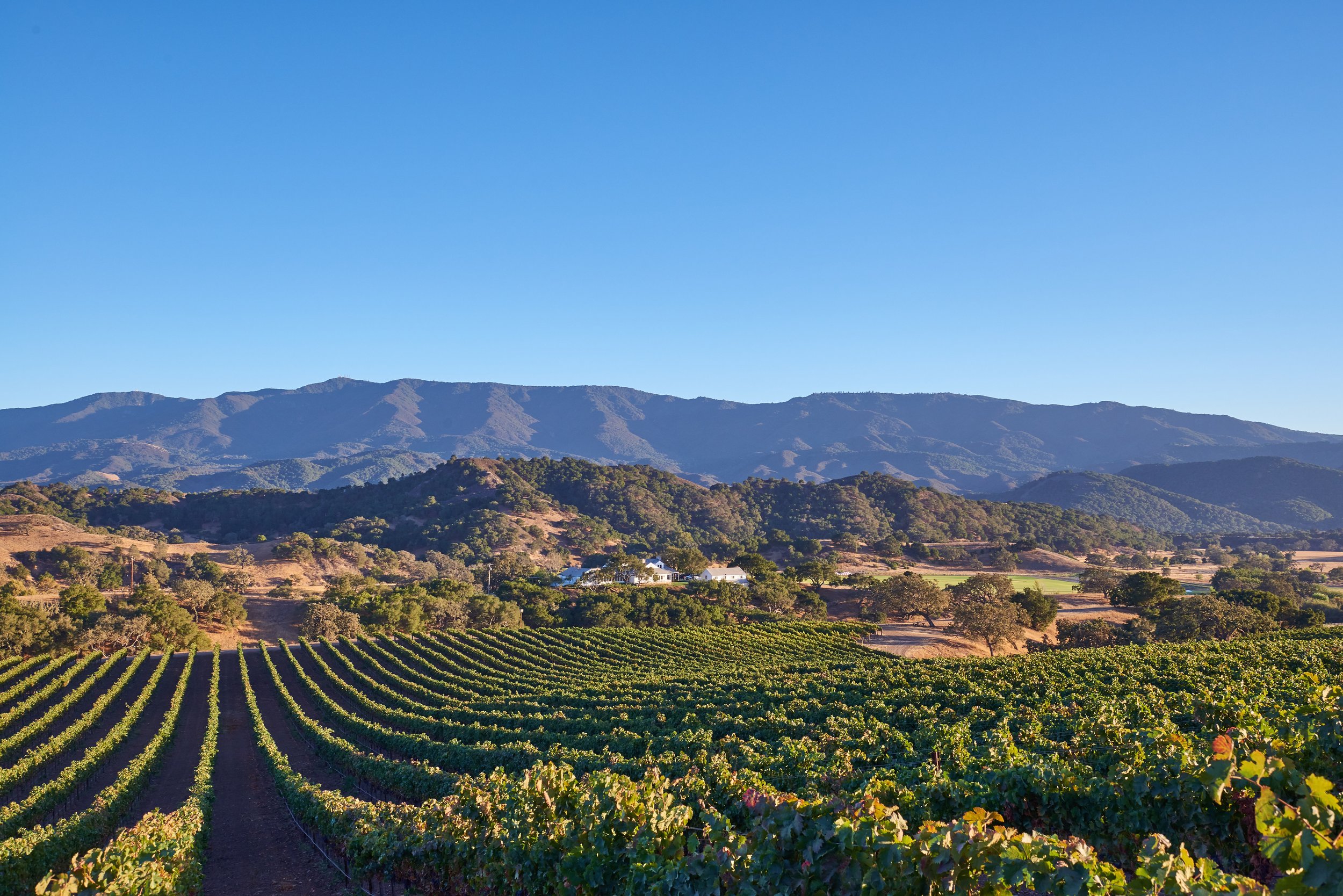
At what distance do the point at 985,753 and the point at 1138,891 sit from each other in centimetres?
1319

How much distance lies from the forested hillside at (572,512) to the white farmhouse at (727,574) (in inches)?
715

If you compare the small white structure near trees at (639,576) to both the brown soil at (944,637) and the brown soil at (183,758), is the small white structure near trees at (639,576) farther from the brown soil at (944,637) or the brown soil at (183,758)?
the brown soil at (183,758)

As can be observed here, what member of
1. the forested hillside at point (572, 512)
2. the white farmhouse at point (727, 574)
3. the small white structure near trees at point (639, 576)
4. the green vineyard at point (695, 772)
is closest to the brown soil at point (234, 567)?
the green vineyard at point (695, 772)

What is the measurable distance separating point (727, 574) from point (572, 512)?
59.3m

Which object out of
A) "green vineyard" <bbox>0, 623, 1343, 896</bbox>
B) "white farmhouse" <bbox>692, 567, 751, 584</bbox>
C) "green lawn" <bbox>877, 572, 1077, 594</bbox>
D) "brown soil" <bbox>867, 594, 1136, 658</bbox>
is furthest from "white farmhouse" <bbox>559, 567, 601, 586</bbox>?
"green vineyard" <bbox>0, 623, 1343, 896</bbox>

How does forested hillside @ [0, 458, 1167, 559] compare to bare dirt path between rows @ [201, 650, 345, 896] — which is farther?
forested hillside @ [0, 458, 1167, 559]

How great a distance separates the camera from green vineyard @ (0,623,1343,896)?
22.6ft

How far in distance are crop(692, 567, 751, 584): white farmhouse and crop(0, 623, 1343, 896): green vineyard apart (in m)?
46.5

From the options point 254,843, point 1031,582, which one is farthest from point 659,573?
point 254,843

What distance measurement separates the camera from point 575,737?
94.6ft

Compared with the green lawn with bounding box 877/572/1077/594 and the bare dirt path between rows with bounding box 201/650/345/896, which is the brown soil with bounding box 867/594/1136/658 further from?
the bare dirt path between rows with bounding box 201/650/345/896

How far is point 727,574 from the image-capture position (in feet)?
348

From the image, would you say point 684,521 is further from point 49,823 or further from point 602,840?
point 602,840

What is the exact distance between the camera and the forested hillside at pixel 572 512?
5305 inches
